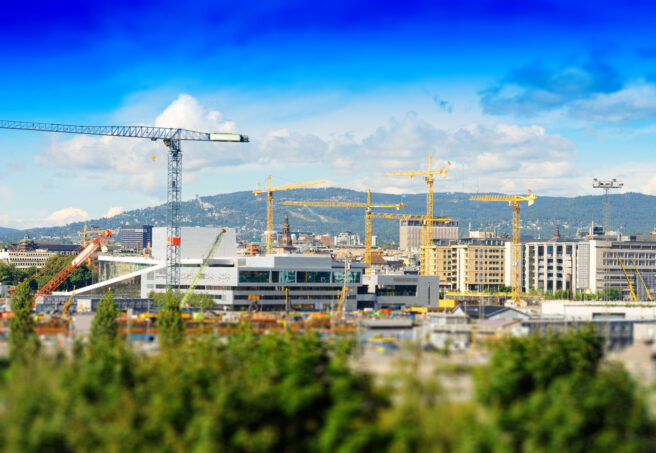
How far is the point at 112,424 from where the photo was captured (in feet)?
104

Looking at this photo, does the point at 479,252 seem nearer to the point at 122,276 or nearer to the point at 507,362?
the point at 122,276

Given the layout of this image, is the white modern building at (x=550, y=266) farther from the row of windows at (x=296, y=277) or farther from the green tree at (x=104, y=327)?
the green tree at (x=104, y=327)

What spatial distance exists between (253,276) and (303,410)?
8928cm

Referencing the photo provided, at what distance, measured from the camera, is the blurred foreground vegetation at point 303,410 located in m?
30.3

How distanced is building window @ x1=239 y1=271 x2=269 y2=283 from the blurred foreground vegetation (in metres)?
82.0

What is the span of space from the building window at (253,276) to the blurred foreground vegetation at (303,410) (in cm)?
8198

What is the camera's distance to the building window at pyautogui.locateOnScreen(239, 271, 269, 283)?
401 feet

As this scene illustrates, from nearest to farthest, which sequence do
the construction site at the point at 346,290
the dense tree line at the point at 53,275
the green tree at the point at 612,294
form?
the construction site at the point at 346,290 → the green tree at the point at 612,294 → the dense tree line at the point at 53,275

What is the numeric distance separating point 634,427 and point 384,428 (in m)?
7.92

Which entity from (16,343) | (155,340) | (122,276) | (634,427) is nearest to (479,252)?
(122,276)

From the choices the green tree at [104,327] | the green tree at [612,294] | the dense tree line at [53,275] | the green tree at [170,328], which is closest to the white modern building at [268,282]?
the green tree at [612,294]

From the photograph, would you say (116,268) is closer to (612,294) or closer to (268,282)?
(268,282)

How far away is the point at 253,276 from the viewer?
12262 cm

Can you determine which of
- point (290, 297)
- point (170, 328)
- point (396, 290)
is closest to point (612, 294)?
point (396, 290)
